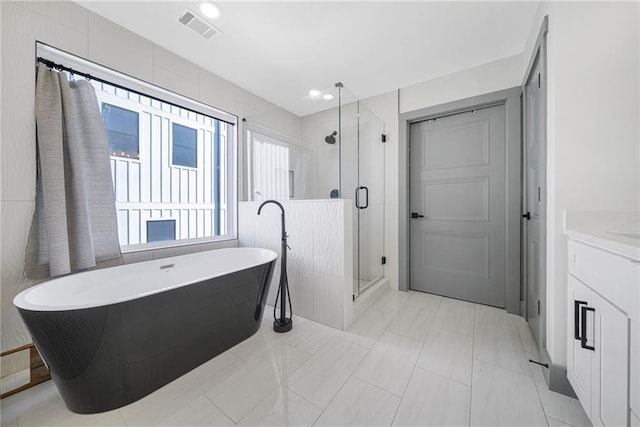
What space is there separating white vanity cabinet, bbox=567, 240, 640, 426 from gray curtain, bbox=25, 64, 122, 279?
2689 mm

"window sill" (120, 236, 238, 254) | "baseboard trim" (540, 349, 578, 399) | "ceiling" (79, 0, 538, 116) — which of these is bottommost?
"baseboard trim" (540, 349, 578, 399)

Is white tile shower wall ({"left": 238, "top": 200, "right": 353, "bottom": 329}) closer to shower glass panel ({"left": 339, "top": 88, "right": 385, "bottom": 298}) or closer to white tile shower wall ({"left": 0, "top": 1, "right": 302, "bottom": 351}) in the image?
shower glass panel ({"left": 339, "top": 88, "right": 385, "bottom": 298})

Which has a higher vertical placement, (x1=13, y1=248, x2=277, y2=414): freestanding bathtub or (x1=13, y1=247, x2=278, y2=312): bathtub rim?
(x1=13, y1=247, x2=278, y2=312): bathtub rim

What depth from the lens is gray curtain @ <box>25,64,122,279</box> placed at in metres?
1.48

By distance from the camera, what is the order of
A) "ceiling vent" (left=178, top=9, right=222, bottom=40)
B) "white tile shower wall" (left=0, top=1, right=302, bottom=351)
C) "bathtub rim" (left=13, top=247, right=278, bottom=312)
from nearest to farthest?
"bathtub rim" (left=13, top=247, right=278, bottom=312), "white tile shower wall" (left=0, top=1, right=302, bottom=351), "ceiling vent" (left=178, top=9, right=222, bottom=40)

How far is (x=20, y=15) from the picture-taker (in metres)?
1.43

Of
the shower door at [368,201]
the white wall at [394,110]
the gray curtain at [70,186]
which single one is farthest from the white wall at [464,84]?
the gray curtain at [70,186]

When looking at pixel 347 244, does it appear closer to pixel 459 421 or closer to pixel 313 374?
pixel 313 374

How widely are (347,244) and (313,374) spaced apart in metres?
0.96

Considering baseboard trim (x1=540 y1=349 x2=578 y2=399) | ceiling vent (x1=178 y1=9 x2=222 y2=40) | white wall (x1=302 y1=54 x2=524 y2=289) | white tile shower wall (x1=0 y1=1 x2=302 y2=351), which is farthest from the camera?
white wall (x1=302 y1=54 x2=524 y2=289)

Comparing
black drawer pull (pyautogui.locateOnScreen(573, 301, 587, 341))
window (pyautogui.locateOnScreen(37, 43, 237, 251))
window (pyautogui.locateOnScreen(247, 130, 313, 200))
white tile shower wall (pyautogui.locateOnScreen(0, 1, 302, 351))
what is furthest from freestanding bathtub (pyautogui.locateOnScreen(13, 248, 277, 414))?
black drawer pull (pyautogui.locateOnScreen(573, 301, 587, 341))

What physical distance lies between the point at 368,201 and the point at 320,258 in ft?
3.12

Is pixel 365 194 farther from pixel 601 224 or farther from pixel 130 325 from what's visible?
Answer: pixel 130 325

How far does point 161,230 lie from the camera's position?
88.8 inches
